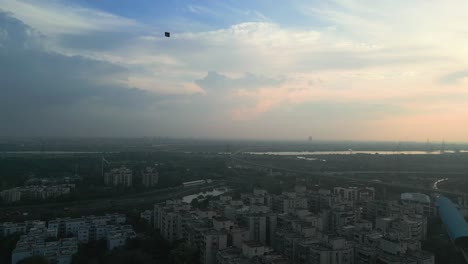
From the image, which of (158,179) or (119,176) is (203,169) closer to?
(158,179)

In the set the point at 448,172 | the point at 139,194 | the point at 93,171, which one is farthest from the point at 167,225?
the point at 448,172

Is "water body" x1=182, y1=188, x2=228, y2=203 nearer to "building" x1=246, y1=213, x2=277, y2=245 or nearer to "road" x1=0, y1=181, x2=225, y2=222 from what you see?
"road" x1=0, y1=181, x2=225, y2=222

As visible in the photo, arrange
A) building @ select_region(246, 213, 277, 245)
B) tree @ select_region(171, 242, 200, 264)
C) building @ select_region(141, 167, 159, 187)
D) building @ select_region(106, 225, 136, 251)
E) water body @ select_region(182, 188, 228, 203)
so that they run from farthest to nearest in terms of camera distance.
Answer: building @ select_region(141, 167, 159, 187)
water body @ select_region(182, 188, 228, 203)
building @ select_region(246, 213, 277, 245)
building @ select_region(106, 225, 136, 251)
tree @ select_region(171, 242, 200, 264)

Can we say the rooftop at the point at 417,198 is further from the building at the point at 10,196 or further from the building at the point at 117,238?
the building at the point at 10,196

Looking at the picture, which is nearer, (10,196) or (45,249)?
(45,249)

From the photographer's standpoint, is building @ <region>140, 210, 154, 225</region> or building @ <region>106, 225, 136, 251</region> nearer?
building @ <region>106, 225, 136, 251</region>

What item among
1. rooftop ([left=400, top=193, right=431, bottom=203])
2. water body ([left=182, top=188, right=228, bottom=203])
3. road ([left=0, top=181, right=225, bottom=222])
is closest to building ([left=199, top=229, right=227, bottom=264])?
road ([left=0, top=181, right=225, bottom=222])

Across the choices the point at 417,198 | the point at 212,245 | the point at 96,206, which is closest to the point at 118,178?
the point at 96,206

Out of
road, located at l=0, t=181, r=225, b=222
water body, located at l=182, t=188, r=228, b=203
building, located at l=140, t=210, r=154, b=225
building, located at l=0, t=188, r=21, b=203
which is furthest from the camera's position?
water body, located at l=182, t=188, r=228, b=203

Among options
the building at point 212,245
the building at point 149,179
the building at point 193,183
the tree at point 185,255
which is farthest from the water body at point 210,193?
the building at point 212,245

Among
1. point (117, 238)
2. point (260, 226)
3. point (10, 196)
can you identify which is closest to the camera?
point (117, 238)

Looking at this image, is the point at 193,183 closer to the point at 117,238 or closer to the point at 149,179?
the point at 149,179
